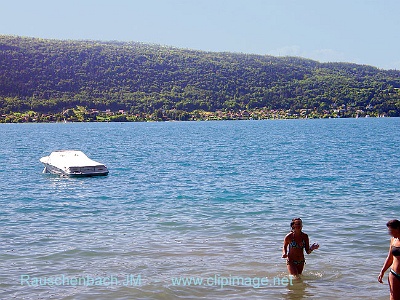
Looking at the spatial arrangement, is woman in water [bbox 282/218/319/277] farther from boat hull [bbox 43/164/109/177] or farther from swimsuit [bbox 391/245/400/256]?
boat hull [bbox 43/164/109/177]

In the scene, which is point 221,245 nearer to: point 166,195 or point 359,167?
point 166,195

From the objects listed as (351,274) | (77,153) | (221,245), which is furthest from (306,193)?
(77,153)

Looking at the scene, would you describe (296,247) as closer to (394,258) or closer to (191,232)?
(394,258)

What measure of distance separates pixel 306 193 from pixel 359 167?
18.9m

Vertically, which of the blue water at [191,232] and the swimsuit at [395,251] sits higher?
the swimsuit at [395,251]

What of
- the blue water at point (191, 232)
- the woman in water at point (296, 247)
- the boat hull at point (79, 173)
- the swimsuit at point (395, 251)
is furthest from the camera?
the boat hull at point (79, 173)

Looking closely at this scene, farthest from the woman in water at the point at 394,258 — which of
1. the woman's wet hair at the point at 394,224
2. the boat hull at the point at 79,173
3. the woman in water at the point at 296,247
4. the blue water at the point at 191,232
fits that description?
the boat hull at the point at 79,173

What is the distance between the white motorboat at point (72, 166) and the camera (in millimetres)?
41656

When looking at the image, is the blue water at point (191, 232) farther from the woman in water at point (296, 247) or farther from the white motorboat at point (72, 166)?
the white motorboat at point (72, 166)

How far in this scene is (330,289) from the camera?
14320 millimetres

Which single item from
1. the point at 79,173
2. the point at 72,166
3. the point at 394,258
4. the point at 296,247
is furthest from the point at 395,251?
the point at 72,166

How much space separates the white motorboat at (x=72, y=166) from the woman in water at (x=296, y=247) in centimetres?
2831

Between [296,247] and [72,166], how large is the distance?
96.5 ft

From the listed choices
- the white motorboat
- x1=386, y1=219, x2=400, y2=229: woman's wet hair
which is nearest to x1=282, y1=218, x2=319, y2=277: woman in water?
x1=386, y1=219, x2=400, y2=229: woman's wet hair
